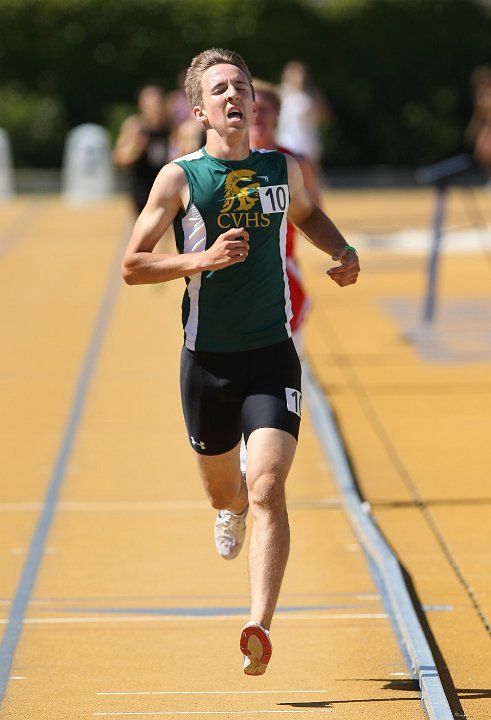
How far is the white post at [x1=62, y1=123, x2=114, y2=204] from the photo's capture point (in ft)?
102

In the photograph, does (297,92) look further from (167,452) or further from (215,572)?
(215,572)

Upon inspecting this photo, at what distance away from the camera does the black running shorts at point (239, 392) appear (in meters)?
5.42

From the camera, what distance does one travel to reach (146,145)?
58.1 ft

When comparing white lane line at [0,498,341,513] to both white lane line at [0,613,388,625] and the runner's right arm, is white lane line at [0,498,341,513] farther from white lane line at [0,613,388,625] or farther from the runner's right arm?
the runner's right arm

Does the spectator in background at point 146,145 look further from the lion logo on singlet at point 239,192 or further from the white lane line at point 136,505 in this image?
the lion logo on singlet at point 239,192

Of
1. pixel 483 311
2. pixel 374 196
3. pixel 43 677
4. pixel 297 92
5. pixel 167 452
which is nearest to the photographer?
pixel 43 677

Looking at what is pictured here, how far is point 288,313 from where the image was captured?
5562 millimetres

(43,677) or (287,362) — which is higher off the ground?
(287,362)

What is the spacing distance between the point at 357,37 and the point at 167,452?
27279 millimetres

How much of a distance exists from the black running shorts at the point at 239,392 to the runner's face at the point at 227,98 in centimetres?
84

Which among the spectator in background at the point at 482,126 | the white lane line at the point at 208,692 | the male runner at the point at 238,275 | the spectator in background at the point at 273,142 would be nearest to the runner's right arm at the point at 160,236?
the male runner at the point at 238,275

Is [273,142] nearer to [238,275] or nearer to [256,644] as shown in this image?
[238,275]

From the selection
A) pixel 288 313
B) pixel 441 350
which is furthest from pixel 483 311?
pixel 288 313

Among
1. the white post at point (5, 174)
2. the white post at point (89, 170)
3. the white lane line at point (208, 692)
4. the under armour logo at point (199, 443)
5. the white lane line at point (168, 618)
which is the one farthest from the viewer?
the white post at point (5, 174)
